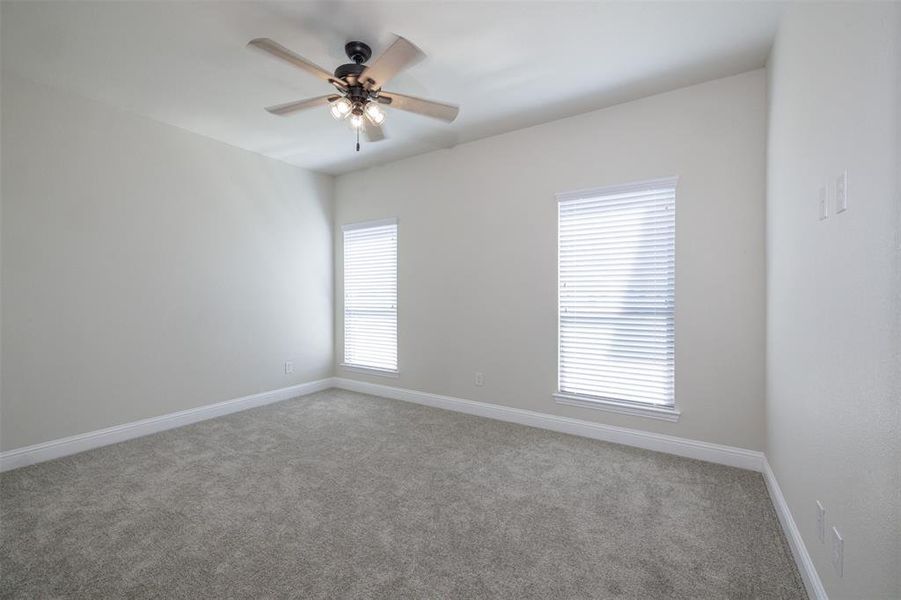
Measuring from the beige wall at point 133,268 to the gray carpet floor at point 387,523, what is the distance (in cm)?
58

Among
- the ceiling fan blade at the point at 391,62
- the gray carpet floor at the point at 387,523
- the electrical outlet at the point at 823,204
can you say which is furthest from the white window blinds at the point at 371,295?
the electrical outlet at the point at 823,204

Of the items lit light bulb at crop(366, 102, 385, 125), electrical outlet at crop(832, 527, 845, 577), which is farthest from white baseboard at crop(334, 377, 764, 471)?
lit light bulb at crop(366, 102, 385, 125)

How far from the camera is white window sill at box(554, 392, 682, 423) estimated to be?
10.2 ft

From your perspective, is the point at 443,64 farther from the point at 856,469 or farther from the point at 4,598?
the point at 4,598

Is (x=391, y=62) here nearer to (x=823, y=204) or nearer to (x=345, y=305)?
(x=823, y=204)

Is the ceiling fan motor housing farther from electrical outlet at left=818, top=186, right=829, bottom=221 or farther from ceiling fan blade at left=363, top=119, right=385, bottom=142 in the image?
electrical outlet at left=818, top=186, right=829, bottom=221

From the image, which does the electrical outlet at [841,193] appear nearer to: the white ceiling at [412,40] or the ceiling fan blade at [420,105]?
the white ceiling at [412,40]

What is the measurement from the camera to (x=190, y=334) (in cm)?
395

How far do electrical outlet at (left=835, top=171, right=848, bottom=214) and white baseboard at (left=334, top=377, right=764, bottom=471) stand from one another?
2118 millimetres

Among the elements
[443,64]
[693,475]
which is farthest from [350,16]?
[693,475]

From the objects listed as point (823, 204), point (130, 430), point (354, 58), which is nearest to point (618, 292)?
point (823, 204)

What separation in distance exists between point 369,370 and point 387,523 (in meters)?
2.92

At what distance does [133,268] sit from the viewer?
356cm

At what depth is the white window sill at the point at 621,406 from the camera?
3.12m
